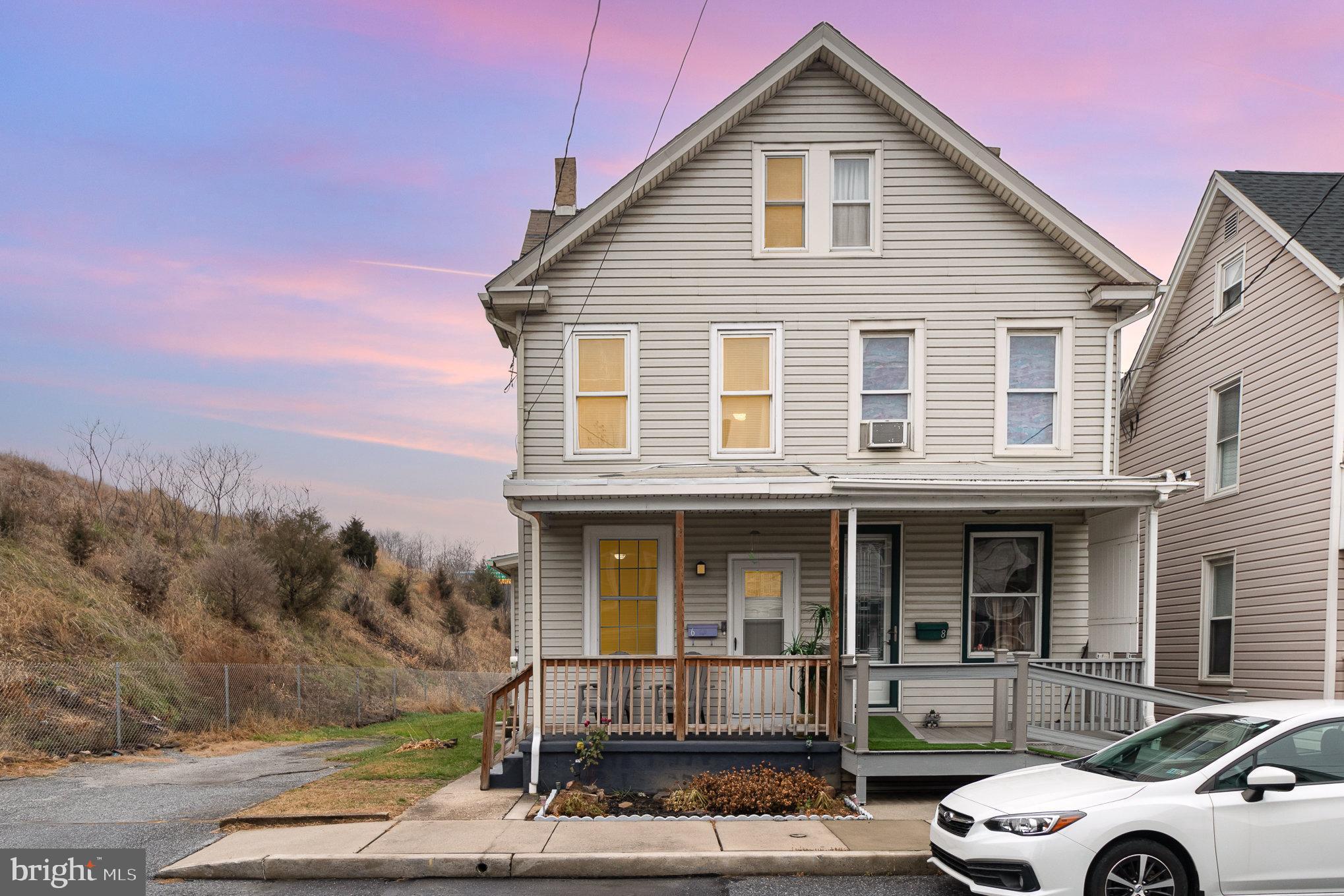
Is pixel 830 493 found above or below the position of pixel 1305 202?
below

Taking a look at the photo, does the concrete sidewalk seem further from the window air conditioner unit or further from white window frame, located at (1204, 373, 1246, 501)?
white window frame, located at (1204, 373, 1246, 501)

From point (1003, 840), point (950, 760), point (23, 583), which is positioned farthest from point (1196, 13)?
point (23, 583)

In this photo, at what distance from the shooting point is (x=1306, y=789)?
5246 mm

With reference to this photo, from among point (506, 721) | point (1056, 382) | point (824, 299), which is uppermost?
point (824, 299)

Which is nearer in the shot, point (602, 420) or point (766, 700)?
point (766, 700)

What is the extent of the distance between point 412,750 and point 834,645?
23.6 feet

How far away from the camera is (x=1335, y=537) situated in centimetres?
1041

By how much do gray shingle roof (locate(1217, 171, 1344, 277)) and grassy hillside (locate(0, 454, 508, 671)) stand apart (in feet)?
68.1

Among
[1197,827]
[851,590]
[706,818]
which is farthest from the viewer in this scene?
[851,590]

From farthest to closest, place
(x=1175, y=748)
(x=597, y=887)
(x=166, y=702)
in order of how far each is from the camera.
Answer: (x=166, y=702)
(x=597, y=887)
(x=1175, y=748)

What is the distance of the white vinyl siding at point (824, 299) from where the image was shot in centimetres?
1112

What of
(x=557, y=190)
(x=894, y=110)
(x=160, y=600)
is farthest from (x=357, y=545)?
(x=894, y=110)

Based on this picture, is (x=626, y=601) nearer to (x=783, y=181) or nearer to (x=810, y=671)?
(x=810, y=671)

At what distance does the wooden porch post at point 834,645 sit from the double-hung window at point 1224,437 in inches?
300
